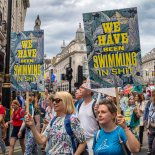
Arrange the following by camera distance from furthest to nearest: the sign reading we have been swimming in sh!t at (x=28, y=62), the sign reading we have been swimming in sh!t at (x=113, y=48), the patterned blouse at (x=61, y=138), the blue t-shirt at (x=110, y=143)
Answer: the sign reading we have been swimming in sh!t at (x=28, y=62) < the sign reading we have been swimming in sh!t at (x=113, y=48) < the patterned blouse at (x=61, y=138) < the blue t-shirt at (x=110, y=143)

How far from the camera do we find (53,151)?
14.2 feet

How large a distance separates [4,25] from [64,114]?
30702 millimetres

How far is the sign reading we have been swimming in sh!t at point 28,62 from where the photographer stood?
291 inches

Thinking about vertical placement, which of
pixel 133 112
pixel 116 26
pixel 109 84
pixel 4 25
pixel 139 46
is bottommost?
pixel 133 112

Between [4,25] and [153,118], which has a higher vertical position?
[4,25]

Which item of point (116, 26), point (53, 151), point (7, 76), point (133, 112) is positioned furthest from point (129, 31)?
point (7, 76)

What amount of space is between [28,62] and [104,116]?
13.8 ft

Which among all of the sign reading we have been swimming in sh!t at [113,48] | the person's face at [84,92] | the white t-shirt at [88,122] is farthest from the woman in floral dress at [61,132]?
the person's face at [84,92]

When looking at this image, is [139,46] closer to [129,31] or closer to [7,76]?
[129,31]

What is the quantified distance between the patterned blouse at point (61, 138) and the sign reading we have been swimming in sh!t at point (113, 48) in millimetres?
741

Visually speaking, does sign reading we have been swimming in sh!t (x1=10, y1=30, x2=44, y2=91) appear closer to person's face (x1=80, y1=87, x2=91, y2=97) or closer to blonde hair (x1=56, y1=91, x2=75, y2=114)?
person's face (x1=80, y1=87, x2=91, y2=97)

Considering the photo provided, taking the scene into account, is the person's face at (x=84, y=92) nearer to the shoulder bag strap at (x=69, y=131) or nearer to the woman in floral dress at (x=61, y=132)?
the woman in floral dress at (x=61, y=132)

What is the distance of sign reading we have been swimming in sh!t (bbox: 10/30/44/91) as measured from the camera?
7.38 m

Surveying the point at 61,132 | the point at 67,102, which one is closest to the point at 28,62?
the point at 67,102
